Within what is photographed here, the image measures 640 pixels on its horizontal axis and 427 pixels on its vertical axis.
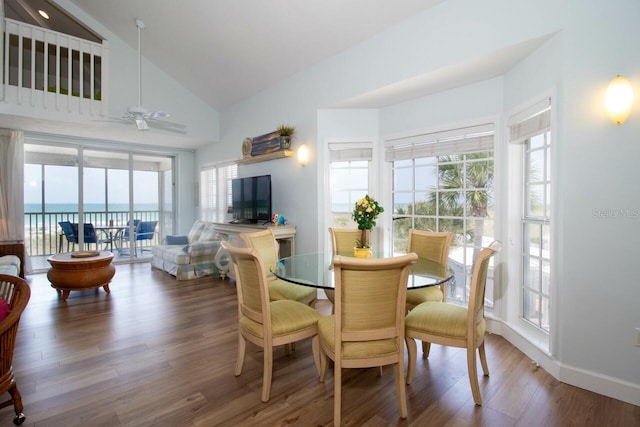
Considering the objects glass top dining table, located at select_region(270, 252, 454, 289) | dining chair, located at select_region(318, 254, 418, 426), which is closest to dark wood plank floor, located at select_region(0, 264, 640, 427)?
dining chair, located at select_region(318, 254, 418, 426)

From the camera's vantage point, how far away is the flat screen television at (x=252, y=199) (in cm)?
497

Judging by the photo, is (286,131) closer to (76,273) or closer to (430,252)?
(430,252)

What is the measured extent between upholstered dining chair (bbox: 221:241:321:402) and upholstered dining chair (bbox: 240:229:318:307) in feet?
1.61

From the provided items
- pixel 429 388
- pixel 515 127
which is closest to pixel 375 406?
pixel 429 388

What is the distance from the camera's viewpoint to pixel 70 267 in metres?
4.16

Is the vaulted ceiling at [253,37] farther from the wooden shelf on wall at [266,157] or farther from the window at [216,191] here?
the window at [216,191]

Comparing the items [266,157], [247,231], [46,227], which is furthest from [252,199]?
[46,227]

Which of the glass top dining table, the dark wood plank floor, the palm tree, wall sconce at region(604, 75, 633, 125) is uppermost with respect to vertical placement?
wall sconce at region(604, 75, 633, 125)

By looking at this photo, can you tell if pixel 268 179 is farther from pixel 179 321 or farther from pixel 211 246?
pixel 179 321

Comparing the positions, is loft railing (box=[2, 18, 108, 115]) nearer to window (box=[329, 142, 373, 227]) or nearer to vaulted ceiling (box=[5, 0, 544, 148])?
vaulted ceiling (box=[5, 0, 544, 148])

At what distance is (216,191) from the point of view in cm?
689

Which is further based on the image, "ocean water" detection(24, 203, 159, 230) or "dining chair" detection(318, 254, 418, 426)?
"ocean water" detection(24, 203, 159, 230)

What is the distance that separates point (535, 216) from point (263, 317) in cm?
255

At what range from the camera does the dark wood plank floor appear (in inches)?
74.4
